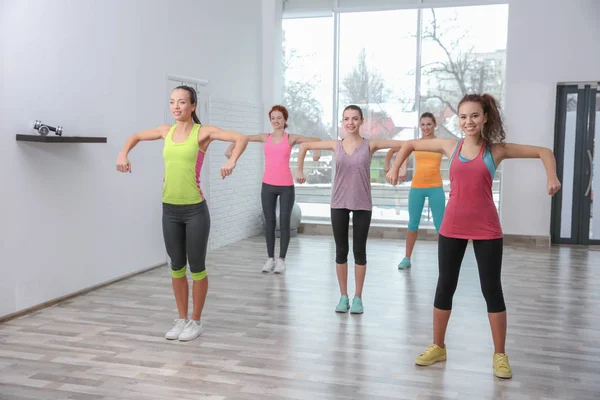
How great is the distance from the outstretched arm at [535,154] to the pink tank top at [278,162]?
2729 mm

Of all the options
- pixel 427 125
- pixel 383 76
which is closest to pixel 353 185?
pixel 427 125

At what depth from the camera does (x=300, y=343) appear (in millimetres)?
3705

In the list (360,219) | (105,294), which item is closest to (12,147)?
(105,294)

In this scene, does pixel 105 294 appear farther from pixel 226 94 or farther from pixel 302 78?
pixel 302 78

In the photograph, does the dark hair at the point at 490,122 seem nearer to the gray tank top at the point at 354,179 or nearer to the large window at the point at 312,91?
the gray tank top at the point at 354,179

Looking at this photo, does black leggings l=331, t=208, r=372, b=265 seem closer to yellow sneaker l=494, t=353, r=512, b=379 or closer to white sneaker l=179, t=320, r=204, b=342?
white sneaker l=179, t=320, r=204, b=342

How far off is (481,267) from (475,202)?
13.4 inches

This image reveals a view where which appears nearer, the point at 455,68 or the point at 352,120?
the point at 352,120

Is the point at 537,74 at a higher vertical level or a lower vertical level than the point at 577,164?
higher

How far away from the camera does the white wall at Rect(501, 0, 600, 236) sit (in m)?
7.12

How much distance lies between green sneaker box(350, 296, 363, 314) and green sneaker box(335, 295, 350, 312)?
0.18 feet

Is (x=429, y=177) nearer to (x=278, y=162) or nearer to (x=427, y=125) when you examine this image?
(x=427, y=125)

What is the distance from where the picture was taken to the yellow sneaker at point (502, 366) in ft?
10.3

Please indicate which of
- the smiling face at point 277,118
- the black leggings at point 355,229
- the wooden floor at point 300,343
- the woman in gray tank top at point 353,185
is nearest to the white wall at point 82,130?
the wooden floor at point 300,343
